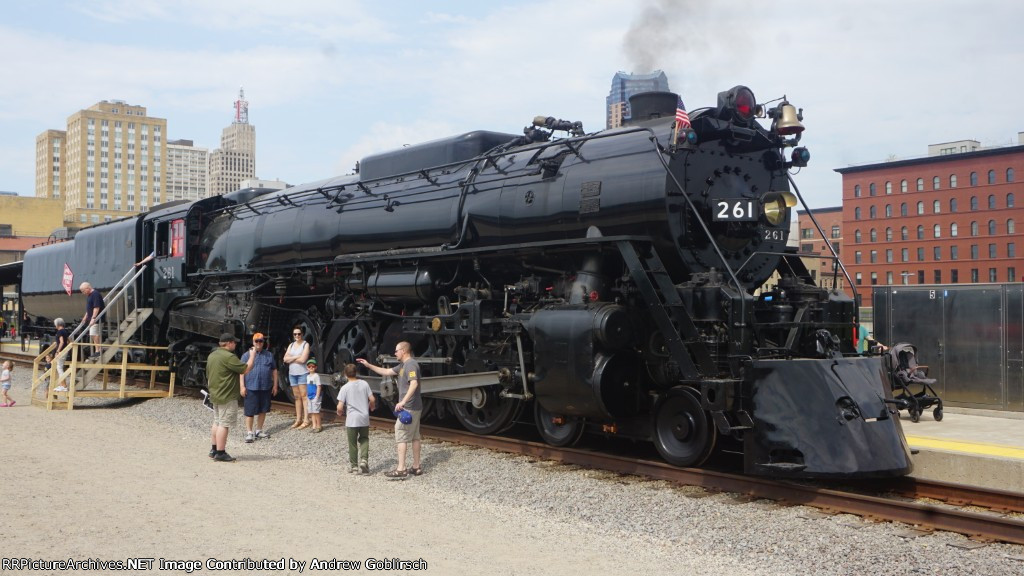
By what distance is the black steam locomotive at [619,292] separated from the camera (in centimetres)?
804

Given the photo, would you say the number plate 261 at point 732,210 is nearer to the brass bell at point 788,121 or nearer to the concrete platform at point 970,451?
the brass bell at point 788,121

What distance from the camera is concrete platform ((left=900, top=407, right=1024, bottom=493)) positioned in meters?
8.66

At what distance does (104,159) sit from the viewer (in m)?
152

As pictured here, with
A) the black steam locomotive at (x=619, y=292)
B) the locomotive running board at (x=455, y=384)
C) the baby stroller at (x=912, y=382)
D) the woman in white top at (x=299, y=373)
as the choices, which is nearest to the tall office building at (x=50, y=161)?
the woman in white top at (x=299, y=373)

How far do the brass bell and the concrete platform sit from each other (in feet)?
12.3

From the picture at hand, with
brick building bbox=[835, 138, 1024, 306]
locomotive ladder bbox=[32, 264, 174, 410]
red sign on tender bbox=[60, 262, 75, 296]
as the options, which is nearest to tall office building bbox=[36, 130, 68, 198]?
brick building bbox=[835, 138, 1024, 306]

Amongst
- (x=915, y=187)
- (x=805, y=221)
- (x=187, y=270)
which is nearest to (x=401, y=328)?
(x=187, y=270)

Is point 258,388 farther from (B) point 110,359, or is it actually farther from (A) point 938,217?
(A) point 938,217

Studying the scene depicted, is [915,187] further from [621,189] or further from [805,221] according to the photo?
[621,189]

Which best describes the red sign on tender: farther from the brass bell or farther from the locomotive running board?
the brass bell

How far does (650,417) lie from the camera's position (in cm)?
933

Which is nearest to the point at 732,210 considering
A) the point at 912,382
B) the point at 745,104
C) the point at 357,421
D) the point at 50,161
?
the point at 745,104

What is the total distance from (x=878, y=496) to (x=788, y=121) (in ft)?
13.6

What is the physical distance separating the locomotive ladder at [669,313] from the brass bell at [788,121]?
2258mm
